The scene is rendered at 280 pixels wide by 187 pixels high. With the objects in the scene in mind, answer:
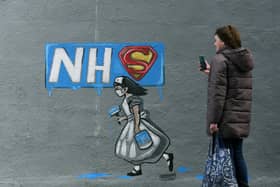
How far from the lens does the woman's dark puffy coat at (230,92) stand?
444 centimetres

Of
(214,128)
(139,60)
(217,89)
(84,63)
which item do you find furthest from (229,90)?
(84,63)

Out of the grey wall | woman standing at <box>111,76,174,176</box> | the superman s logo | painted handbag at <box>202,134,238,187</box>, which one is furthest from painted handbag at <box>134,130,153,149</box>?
painted handbag at <box>202,134,238,187</box>

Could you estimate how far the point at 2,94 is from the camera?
5547mm

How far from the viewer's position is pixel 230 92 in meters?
4.52

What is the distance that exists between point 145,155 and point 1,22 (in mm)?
2123

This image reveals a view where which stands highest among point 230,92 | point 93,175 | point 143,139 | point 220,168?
point 230,92

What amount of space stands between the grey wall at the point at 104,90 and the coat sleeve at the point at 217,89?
1.13 meters

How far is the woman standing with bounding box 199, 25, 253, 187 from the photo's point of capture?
4.45 m

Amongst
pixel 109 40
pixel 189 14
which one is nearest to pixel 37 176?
pixel 109 40

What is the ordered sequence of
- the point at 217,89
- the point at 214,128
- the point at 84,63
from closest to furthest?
the point at 217,89 < the point at 214,128 < the point at 84,63

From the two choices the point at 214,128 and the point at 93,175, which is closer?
the point at 214,128

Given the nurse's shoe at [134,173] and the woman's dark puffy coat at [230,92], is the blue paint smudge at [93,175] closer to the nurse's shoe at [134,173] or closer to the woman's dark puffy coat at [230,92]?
the nurse's shoe at [134,173]

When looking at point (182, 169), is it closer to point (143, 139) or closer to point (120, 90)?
point (143, 139)

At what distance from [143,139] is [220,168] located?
1.28m
